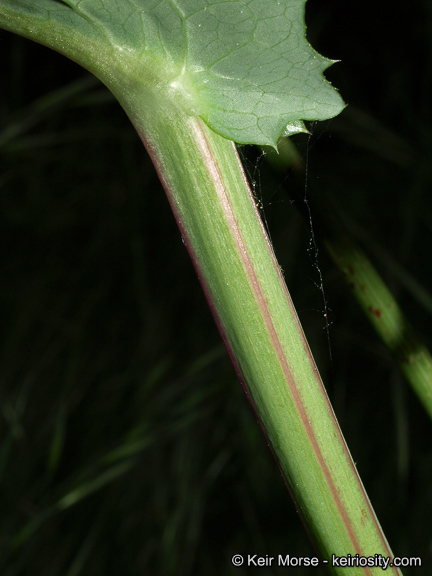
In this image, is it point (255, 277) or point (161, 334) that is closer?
point (255, 277)

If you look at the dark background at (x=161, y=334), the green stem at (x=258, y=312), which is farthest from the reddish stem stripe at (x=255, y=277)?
the dark background at (x=161, y=334)

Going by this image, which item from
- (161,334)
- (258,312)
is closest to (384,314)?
(258,312)

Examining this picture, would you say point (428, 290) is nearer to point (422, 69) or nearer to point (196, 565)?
point (422, 69)

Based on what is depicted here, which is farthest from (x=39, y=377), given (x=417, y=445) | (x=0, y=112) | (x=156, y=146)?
(x=156, y=146)

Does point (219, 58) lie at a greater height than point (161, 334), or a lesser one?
greater

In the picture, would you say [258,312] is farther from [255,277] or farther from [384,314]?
[384,314]

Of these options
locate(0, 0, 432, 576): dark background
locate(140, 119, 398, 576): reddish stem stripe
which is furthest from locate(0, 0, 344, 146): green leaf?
locate(0, 0, 432, 576): dark background
